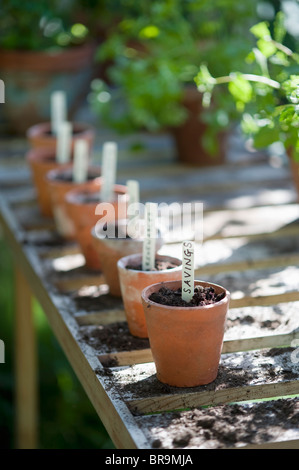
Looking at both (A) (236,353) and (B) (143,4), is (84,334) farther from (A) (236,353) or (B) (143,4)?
(B) (143,4)

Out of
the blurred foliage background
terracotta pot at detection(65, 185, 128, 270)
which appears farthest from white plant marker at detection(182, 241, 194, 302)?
the blurred foliage background

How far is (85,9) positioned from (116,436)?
2.70m

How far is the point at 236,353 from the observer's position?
55.0 inches

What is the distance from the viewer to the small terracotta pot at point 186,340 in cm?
122

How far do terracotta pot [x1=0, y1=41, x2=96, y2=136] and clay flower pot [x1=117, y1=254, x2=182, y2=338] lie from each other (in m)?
1.80

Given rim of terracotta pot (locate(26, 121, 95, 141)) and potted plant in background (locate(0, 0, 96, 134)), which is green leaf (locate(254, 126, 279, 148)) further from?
potted plant in background (locate(0, 0, 96, 134))

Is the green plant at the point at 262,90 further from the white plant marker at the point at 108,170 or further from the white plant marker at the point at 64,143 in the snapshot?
the white plant marker at the point at 64,143

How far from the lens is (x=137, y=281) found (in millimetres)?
1441

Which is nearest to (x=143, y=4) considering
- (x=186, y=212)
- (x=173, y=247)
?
(x=186, y=212)

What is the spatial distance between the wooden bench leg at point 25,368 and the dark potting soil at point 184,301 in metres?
1.57

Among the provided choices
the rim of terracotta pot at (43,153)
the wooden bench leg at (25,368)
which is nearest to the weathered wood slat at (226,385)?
the rim of terracotta pot at (43,153)
